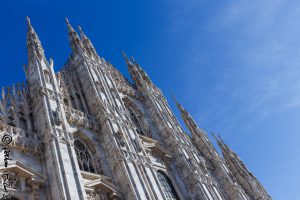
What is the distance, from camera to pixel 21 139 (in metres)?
13.1

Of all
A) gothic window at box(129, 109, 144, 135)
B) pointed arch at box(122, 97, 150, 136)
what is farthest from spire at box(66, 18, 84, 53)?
gothic window at box(129, 109, 144, 135)

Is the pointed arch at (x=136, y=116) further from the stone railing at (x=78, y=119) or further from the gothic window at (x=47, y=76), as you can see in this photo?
the gothic window at (x=47, y=76)

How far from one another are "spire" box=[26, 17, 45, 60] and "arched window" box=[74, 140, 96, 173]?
5219 mm

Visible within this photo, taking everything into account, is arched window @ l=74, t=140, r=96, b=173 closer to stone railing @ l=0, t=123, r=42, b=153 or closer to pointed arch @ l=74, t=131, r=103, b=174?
pointed arch @ l=74, t=131, r=103, b=174

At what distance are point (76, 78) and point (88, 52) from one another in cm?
304

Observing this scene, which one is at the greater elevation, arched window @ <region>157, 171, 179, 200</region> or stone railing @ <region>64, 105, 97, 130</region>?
stone railing @ <region>64, 105, 97, 130</region>

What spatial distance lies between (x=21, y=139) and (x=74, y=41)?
41.6 ft

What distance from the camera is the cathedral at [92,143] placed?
12.5 metres

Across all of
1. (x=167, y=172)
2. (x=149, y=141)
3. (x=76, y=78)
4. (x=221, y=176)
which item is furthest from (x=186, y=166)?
(x=76, y=78)

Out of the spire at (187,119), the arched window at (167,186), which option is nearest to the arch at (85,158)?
the arched window at (167,186)

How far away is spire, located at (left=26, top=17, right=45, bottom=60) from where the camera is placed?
18.2 metres

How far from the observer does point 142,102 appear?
25984 mm

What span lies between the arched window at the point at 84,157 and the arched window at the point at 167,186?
4.32 meters

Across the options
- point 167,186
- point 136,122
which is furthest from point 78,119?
point 136,122
